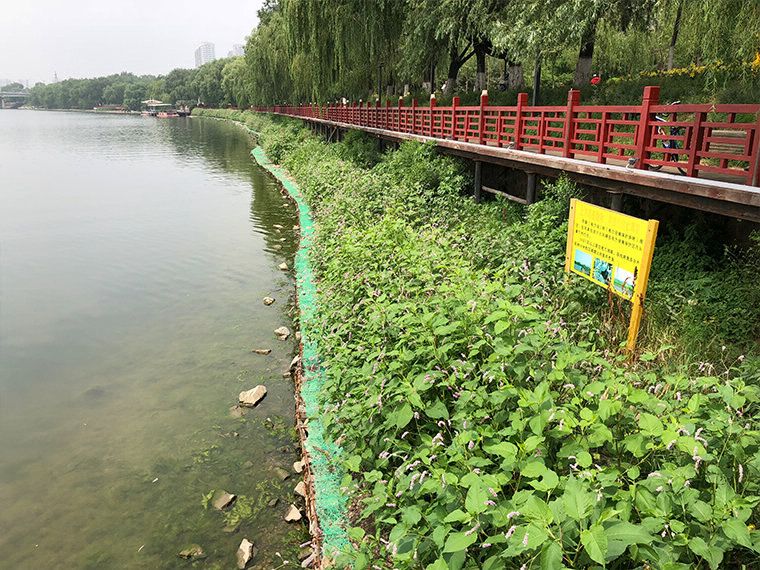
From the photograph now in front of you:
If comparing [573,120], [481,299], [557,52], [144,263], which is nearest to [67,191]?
[144,263]

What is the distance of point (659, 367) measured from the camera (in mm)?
5301

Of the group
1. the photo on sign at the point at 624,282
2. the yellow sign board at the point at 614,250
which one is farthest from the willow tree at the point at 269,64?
the photo on sign at the point at 624,282

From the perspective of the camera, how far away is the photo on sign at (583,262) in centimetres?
611

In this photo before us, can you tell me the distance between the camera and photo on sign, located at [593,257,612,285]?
19.0 ft

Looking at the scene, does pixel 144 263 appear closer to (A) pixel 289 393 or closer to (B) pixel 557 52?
(A) pixel 289 393

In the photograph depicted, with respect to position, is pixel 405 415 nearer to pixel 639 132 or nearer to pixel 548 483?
pixel 548 483

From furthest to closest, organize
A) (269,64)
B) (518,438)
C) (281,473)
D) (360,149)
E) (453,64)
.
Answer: (269,64) < (453,64) < (360,149) < (281,473) < (518,438)

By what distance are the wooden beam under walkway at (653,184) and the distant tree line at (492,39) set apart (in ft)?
4.33

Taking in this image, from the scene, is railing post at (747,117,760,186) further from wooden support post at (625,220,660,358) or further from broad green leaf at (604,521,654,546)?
broad green leaf at (604,521,654,546)

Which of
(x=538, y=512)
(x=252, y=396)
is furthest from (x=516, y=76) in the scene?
(x=538, y=512)

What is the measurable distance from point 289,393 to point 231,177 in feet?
72.2

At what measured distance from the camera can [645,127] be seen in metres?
6.78

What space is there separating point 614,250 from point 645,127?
2.13 metres

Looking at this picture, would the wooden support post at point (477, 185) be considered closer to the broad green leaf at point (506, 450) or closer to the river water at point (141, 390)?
the river water at point (141, 390)
